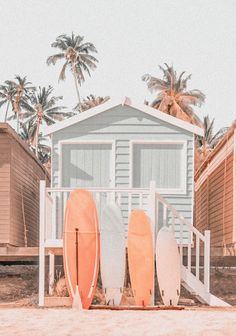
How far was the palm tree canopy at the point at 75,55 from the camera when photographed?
2376 inches

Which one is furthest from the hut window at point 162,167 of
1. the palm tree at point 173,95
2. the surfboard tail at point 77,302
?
the palm tree at point 173,95

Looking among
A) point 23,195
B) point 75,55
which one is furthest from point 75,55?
point 23,195

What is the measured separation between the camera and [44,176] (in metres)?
27.7

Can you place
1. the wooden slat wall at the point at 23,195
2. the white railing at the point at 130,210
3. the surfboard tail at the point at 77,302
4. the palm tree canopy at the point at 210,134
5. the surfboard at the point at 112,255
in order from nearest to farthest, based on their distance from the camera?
the surfboard tail at the point at 77,302 → the surfboard at the point at 112,255 → the white railing at the point at 130,210 → the wooden slat wall at the point at 23,195 → the palm tree canopy at the point at 210,134

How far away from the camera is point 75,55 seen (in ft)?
200

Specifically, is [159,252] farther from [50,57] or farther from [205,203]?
[50,57]

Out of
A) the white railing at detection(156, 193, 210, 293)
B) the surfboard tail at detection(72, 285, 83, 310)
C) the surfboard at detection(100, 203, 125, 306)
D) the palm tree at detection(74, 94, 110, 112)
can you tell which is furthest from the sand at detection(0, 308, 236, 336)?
the palm tree at detection(74, 94, 110, 112)

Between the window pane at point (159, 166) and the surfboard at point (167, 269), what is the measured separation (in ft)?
10.4

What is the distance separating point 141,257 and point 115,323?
373cm

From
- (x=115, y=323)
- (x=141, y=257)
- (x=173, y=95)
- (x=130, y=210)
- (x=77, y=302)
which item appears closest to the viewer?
(x=115, y=323)

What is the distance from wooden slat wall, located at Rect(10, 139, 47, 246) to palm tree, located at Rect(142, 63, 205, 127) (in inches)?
949

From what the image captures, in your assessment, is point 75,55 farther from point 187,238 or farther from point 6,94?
point 187,238

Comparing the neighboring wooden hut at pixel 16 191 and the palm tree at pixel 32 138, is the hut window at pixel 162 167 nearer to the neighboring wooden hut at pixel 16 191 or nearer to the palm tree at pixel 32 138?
the neighboring wooden hut at pixel 16 191

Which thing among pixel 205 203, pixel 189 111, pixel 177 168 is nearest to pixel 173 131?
pixel 177 168
